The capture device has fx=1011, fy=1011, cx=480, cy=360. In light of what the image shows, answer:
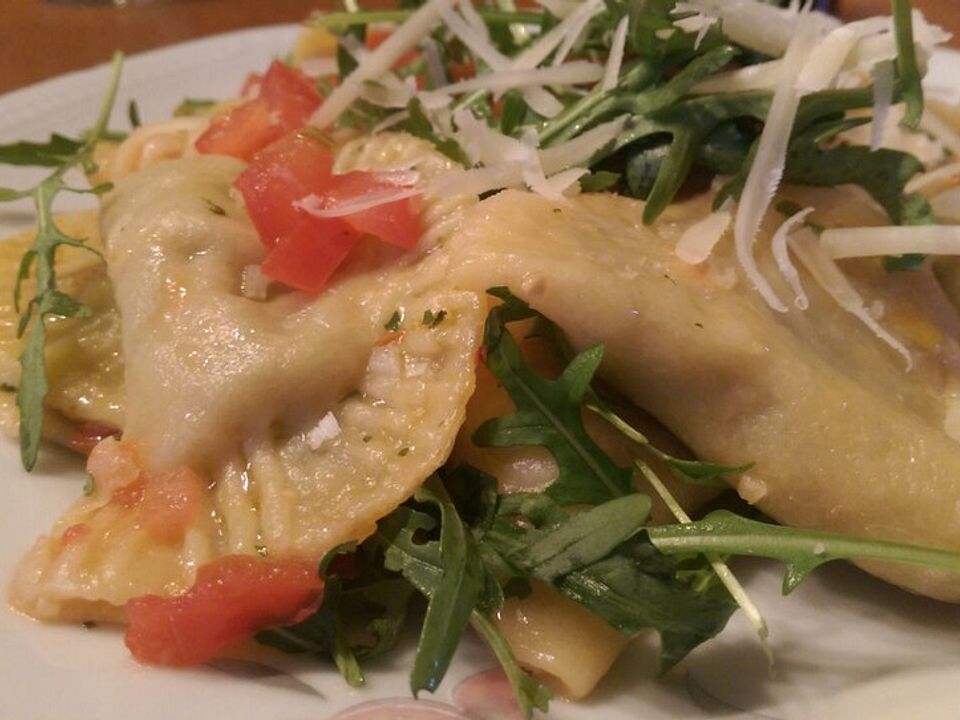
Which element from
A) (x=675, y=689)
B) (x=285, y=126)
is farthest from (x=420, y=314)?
(x=285, y=126)

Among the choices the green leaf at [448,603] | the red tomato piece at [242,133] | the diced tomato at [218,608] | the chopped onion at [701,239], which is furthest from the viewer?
the red tomato piece at [242,133]

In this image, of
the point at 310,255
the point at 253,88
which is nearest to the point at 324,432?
the point at 310,255

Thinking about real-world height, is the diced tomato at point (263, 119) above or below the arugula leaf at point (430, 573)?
above

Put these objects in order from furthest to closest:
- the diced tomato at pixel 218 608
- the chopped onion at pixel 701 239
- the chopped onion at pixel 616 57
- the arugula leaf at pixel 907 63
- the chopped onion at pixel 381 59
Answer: the chopped onion at pixel 381 59, the chopped onion at pixel 616 57, the arugula leaf at pixel 907 63, the chopped onion at pixel 701 239, the diced tomato at pixel 218 608

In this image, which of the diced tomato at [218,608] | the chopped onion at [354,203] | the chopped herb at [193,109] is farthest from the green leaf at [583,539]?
Result: the chopped herb at [193,109]

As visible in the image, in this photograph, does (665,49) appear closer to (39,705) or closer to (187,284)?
(187,284)

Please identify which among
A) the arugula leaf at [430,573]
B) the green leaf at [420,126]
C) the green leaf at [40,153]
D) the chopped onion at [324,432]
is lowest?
the arugula leaf at [430,573]

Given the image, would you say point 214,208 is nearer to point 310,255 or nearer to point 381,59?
point 310,255

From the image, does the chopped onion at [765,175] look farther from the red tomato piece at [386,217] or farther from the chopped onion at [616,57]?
the red tomato piece at [386,217]
